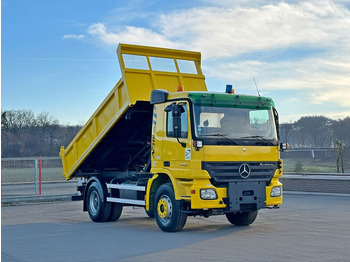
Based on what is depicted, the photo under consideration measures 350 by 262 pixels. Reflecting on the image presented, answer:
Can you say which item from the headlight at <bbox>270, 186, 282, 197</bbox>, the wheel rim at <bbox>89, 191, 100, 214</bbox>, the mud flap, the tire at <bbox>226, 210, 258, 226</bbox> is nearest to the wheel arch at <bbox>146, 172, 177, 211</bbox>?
the mud flap

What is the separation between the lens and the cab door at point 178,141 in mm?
11062

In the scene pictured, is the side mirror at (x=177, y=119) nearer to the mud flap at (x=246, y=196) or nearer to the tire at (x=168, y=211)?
the tire at (x=168, y=211)

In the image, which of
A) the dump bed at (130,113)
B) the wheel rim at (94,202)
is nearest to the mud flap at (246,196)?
the dump bed at (130,113)

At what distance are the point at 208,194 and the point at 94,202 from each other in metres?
4.60

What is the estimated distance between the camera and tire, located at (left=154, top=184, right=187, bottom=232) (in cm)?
1120

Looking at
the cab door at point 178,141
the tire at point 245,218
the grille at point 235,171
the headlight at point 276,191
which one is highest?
the cab door at point 178,141

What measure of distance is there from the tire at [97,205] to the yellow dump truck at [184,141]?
1.1 inches

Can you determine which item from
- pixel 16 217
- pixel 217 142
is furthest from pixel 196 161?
pixel 16 217

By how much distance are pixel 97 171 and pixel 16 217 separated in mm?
2780

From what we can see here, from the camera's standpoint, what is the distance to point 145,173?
13.2m

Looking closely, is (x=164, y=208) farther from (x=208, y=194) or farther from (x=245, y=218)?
(x=245, y=218)

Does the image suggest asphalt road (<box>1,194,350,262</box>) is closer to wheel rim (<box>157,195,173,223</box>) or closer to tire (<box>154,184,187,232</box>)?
tire (<box>154,184,187,232</box>)

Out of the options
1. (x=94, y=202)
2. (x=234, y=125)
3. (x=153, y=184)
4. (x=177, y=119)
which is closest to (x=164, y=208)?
(x=153, y=184)

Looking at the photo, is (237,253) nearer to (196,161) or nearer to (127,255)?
(127,255)
